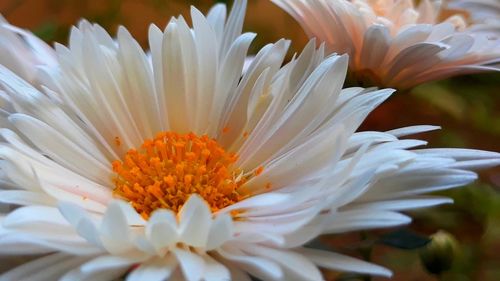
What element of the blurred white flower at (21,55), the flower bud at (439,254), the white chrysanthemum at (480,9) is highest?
the blurred white flower at (21,55)

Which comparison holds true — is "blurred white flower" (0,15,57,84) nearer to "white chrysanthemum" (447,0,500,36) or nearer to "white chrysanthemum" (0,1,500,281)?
"white chrysanthemum" (0,1,500,281)

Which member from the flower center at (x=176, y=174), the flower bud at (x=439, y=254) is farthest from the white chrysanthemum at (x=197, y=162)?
the flower bud at (x=439, y=254)

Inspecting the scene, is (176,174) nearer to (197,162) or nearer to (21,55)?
(197,162)

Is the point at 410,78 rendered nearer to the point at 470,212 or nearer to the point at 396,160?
the point at 396,160

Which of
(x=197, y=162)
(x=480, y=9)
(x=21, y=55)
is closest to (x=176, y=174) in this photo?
(x=197, y=162)

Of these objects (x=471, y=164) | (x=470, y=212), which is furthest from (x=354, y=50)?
(x=470, y=212)

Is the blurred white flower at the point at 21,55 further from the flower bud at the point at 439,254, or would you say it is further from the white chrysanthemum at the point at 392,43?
the flower bud at the point at 439,254
